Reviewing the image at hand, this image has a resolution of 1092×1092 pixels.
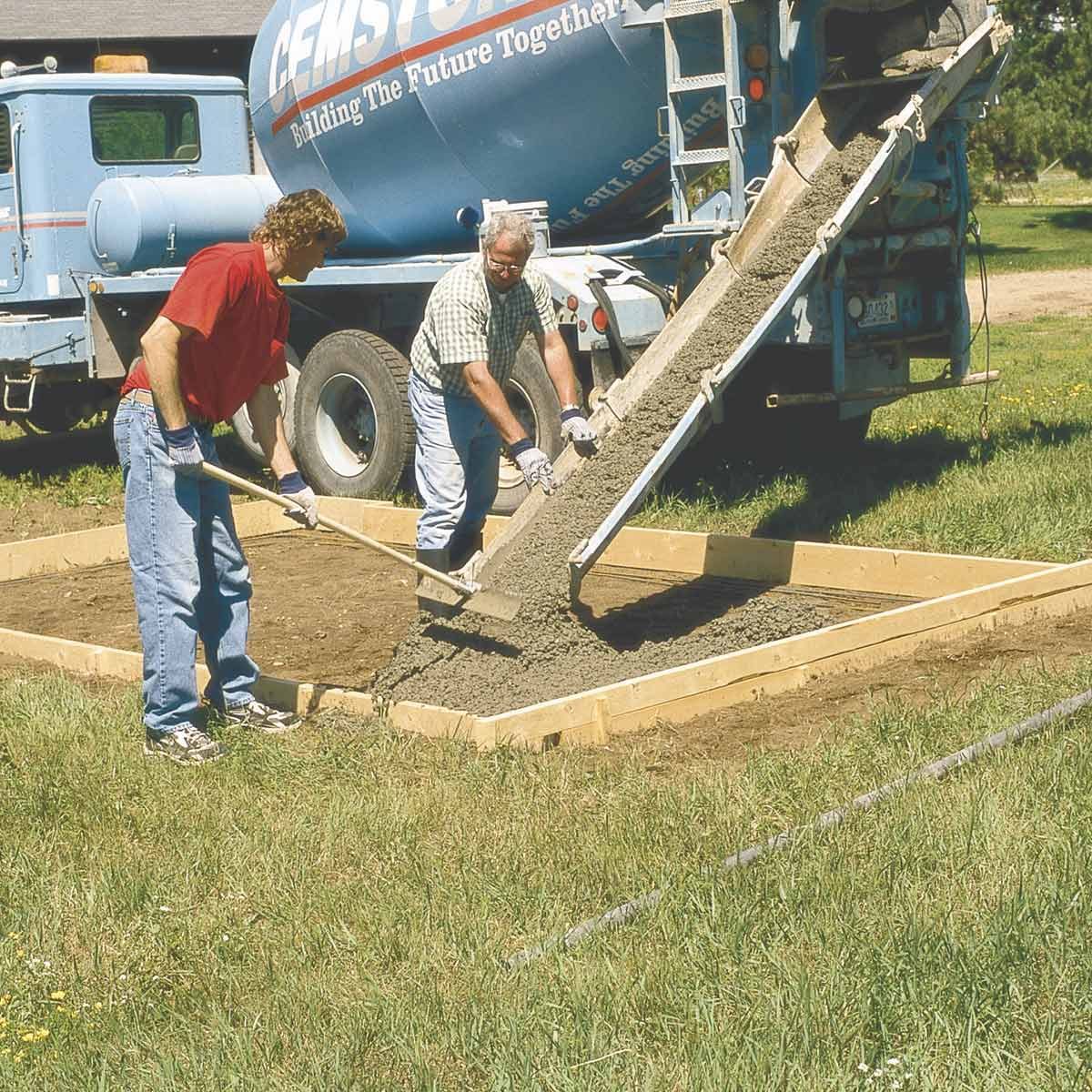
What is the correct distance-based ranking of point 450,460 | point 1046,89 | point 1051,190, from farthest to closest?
point 1051,190 < point 1046,89 < point 450,460

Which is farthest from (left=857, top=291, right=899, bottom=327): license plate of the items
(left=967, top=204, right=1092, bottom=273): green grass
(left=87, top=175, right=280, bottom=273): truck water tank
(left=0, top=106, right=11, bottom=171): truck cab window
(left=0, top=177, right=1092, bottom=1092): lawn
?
(left=967, top=204, right=1092, bottom=273): green grass


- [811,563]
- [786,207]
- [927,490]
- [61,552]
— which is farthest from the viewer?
[61,552]

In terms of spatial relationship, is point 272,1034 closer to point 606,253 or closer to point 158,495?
point 158,495

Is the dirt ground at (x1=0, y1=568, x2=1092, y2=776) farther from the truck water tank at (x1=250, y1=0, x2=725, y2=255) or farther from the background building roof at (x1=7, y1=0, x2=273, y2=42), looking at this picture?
the background building roof at (x1=7, y1=0, x2=273, y2=42)

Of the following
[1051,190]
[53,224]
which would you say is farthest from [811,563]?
[1051,190]

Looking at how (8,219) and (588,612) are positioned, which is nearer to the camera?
(588,612)

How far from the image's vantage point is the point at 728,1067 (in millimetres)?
3232

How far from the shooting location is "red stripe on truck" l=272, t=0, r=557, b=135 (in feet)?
30.5

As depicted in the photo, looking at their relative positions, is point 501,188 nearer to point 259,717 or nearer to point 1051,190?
point 259,717

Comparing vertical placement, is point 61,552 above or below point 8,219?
below

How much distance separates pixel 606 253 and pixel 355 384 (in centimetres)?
230

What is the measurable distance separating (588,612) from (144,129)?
24.6ft

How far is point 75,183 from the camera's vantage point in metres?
12.9

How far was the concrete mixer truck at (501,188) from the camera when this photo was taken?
870 cm
